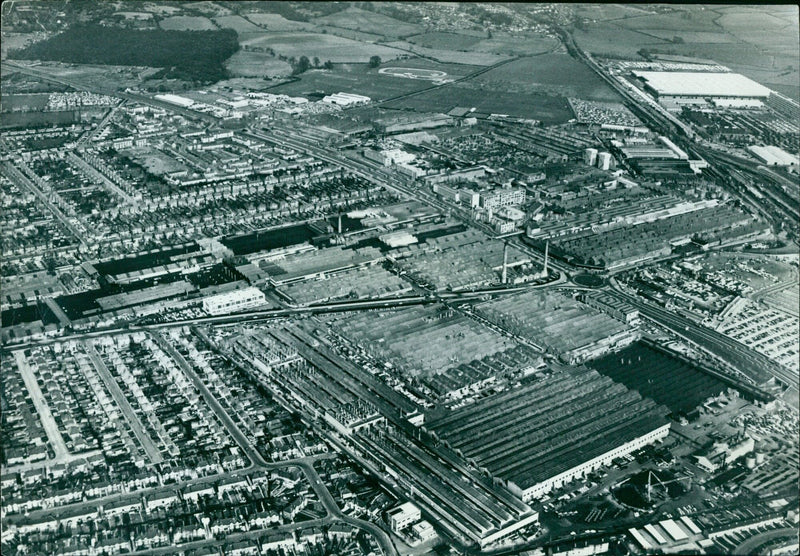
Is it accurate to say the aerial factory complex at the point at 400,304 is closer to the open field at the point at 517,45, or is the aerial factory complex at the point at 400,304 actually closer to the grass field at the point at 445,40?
the open field at the point at 517,45

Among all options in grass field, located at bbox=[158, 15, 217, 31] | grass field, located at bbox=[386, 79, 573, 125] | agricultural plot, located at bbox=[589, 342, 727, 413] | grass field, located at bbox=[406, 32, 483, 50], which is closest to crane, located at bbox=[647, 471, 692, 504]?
agricultural plot, located at bbox=[589, 342, 727, 413]

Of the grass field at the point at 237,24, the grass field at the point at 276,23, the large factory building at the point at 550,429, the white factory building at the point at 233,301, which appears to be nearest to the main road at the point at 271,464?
the white factory building at the point at 233,301

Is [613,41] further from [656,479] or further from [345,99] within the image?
[656,479]

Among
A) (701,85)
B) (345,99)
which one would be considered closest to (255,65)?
(345,99)

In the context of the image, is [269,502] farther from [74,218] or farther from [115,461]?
[74,218]

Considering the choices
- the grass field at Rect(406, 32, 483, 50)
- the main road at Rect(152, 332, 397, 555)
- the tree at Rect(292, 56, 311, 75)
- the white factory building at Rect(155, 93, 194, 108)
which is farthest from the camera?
the grass field at Rect(406, 32, 483, 50)

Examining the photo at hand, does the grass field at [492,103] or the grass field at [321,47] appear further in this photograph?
the grass field at [321,47]

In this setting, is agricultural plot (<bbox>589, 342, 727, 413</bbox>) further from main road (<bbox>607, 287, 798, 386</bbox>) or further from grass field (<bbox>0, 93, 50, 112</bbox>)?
grass field (<bbox>0, 93, 50, 112</bbox>)
